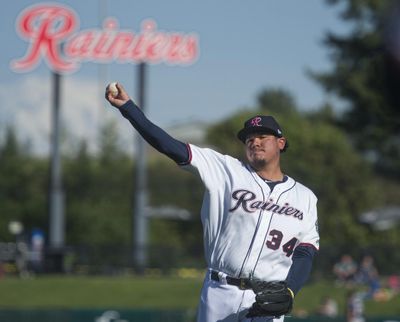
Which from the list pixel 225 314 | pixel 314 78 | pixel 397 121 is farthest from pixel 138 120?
pixel 314 78

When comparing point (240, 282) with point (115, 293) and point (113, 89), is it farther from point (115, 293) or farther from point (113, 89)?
point (115, 293)

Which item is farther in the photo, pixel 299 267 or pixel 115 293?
pixel 115 293

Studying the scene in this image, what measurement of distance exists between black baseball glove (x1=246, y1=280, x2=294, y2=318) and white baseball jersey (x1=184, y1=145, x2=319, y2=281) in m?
0.10

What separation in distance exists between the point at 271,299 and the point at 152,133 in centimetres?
106

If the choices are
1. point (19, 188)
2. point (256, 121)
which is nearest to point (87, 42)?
point (19, 188)

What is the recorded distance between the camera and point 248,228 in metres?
6.54

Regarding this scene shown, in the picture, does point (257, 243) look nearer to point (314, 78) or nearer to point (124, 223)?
point (124, 223)

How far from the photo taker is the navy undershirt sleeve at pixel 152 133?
639 centimetres

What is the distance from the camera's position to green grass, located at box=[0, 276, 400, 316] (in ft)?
94.0

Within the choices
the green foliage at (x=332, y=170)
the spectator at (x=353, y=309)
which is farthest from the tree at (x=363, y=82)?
the spectator at (x=353, y=309)

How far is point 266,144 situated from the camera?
6617 mm

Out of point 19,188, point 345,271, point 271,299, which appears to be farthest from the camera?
Answer: point 19,188

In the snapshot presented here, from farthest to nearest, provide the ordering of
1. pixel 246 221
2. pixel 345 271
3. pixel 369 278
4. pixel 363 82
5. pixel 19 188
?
1. pixel 19 188
2. pixel 363 82
3. pixel 345 271
4. pixel 369 278
5. pixel 246 221

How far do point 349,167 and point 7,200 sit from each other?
24.0 m
